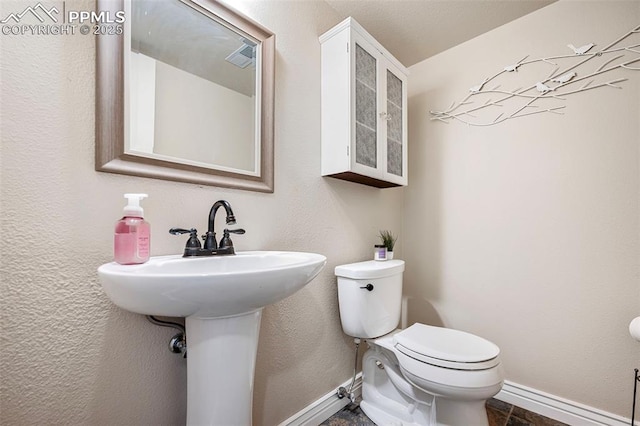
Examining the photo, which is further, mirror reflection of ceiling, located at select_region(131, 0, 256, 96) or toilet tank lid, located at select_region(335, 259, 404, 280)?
toilet tank lid, located at select_region(335, 259, 404, 280)

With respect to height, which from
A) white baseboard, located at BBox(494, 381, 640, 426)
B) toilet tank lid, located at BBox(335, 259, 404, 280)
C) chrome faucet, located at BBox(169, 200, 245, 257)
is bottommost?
white baseboard, located at BBox(494, 381, 640, 426)

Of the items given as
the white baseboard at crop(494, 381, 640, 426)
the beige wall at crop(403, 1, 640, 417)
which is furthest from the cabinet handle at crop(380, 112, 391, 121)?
the white baseboard at crop(494, 381, 640, 426)

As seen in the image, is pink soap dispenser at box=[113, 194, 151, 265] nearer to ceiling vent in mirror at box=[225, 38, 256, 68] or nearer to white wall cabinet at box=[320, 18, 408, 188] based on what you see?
ceiling vent in mirror at box=[225, 38, 256, 68]

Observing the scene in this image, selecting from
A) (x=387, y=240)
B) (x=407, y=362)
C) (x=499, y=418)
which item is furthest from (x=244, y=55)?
(x=499, y=418)

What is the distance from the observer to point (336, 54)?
4.46 ft

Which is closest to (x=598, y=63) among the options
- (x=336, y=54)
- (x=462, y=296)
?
(x=336, y=54)

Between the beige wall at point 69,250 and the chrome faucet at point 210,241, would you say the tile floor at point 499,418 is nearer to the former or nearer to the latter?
the beige wall at point 69,250

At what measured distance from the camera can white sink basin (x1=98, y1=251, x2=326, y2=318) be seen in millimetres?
571

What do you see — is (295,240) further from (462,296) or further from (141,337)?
(462,296)

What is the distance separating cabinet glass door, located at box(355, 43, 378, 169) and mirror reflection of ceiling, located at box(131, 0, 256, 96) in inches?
20.3

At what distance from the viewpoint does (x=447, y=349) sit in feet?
3.66

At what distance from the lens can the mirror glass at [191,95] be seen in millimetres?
815

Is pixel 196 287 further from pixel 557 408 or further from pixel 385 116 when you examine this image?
pixel 557 408

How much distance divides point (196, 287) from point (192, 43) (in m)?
0.87
